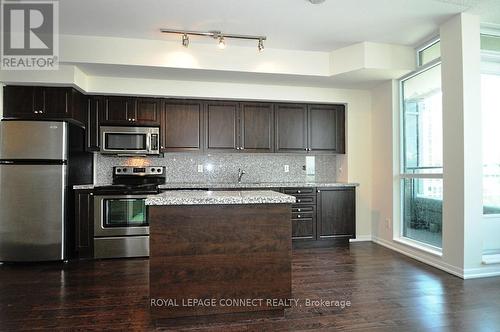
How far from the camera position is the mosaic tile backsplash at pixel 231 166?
4629mm

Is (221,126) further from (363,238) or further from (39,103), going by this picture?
(363,238)

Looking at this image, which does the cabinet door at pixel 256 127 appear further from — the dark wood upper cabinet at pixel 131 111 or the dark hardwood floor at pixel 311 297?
the dark hardwood floor at pixel 311 297

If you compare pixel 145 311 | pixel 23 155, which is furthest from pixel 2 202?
pixel 145 311

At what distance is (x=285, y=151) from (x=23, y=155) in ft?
11.5

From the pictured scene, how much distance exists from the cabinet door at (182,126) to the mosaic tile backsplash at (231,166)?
334 millimetres

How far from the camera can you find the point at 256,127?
469 cm

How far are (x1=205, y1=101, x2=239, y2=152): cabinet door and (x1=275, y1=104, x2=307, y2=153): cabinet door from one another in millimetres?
687

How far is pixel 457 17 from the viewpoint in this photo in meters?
3.18

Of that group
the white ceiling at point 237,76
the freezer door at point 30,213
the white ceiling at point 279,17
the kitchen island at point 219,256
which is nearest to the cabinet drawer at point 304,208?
the white ceiling at point 237,76

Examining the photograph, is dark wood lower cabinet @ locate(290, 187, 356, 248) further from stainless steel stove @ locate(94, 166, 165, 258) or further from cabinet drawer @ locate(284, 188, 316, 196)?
stainless steel stove @ locate(94, 166, 165, 258)

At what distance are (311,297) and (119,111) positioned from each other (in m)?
3.57

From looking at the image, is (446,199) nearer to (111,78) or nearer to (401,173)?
(401,173)

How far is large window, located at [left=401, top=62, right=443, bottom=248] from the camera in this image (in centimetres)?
373

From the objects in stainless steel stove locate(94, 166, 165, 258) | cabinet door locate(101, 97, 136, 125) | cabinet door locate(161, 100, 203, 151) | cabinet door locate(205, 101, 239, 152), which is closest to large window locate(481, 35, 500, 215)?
cabinet door locate(205, 101, 239, 152)
